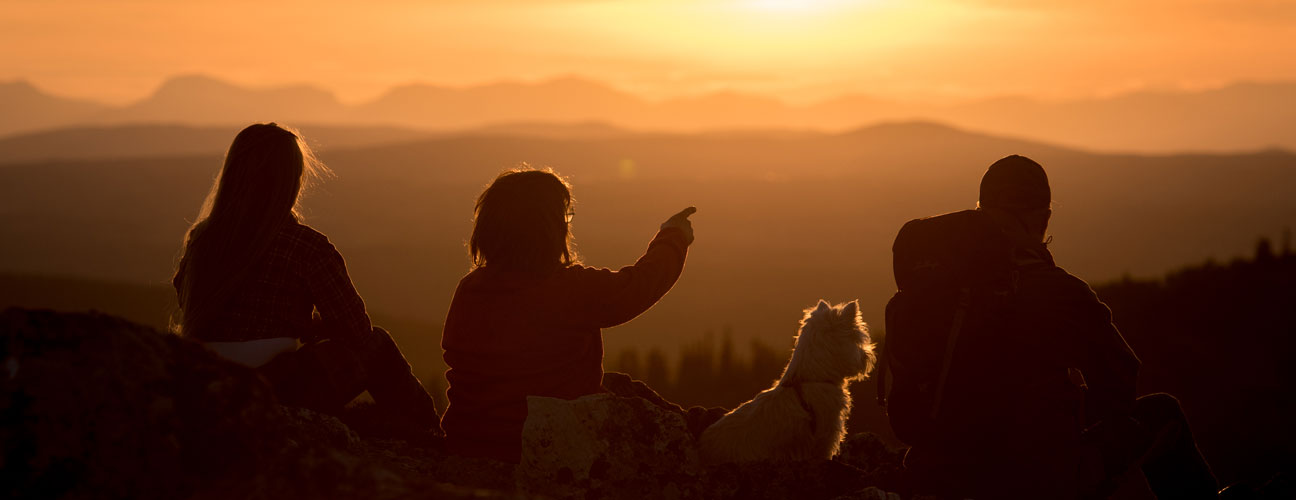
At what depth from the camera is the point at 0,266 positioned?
10388cm

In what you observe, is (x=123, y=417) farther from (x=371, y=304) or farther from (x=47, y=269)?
(x=47, y=269)

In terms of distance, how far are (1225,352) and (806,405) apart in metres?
20.1

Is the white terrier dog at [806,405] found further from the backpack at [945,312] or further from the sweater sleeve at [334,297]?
the sweater sleeve at [334,297]

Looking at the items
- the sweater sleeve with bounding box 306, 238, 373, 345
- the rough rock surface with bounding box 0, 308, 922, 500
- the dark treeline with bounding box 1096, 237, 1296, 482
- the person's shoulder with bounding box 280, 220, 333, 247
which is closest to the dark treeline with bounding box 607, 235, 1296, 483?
the dark treeline with bounding box 1096, 237, 1296, 482

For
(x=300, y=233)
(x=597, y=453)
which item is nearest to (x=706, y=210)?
(x=300, y=233)

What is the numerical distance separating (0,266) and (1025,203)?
11956 centimetres

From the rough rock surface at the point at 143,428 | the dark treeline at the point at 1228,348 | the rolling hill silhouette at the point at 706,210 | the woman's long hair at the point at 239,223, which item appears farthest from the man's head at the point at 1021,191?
the rolling hill silhouette at the point at 706,210

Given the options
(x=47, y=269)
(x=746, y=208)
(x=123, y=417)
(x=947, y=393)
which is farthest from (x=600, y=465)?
(x=746, y=208)

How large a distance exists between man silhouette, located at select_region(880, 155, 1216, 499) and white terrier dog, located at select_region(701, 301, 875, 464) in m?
0.40

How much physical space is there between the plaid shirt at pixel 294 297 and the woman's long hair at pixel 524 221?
82 cm

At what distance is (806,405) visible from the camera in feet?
16.9

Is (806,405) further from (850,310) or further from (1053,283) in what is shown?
(1053,283)

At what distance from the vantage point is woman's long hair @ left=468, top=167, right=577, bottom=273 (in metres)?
4.75

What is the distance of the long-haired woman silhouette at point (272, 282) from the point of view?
4938mm
